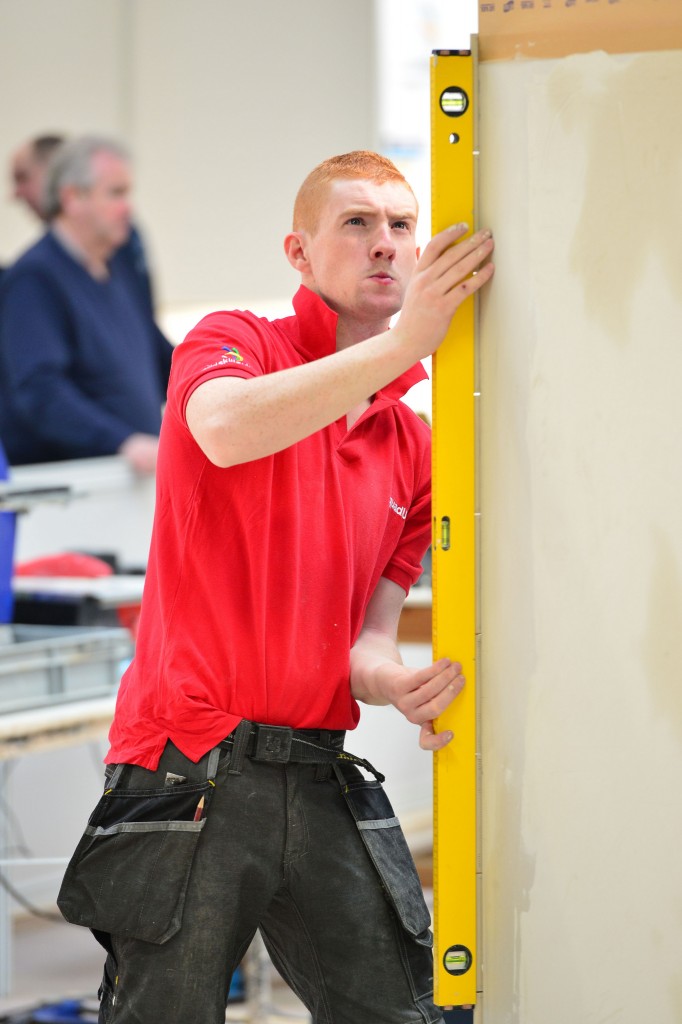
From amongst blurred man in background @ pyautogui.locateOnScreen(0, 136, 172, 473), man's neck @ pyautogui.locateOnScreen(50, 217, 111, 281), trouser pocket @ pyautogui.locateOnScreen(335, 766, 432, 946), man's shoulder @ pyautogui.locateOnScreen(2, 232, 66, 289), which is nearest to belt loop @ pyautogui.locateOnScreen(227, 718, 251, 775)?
trouser pocket @ pyautogui.locateOnScreen(335, 766, 432, 946)

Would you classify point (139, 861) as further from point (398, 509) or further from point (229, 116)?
point (229, 116)

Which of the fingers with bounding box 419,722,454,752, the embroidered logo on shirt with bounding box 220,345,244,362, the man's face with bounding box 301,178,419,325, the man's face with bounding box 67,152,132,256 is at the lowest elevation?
the fingers with bounding box 419,722,454,752

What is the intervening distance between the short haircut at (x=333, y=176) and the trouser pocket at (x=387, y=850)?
1.95 ft

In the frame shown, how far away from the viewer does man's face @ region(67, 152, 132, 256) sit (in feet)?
12.9

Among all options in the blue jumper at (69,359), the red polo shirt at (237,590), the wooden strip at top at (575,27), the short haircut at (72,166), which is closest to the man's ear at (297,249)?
the red polo shirt at (237,590)

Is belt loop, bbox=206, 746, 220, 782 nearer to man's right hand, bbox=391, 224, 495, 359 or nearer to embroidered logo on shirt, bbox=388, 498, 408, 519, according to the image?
embroidered logo on shirt, bbox=388, 498, 408, 519

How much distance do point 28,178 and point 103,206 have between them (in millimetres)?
262

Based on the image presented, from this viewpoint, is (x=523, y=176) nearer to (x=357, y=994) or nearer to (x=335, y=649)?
(x=335, y=649)

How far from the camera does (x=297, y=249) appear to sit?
4.82ft

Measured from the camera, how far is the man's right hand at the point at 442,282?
3.88 feet

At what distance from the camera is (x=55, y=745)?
2.36 metres

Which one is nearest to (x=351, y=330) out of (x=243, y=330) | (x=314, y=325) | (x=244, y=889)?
(x=314, y=325)

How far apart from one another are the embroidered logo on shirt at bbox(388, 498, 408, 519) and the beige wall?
2.86 metres

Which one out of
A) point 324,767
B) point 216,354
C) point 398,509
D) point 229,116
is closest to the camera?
point 216,354
